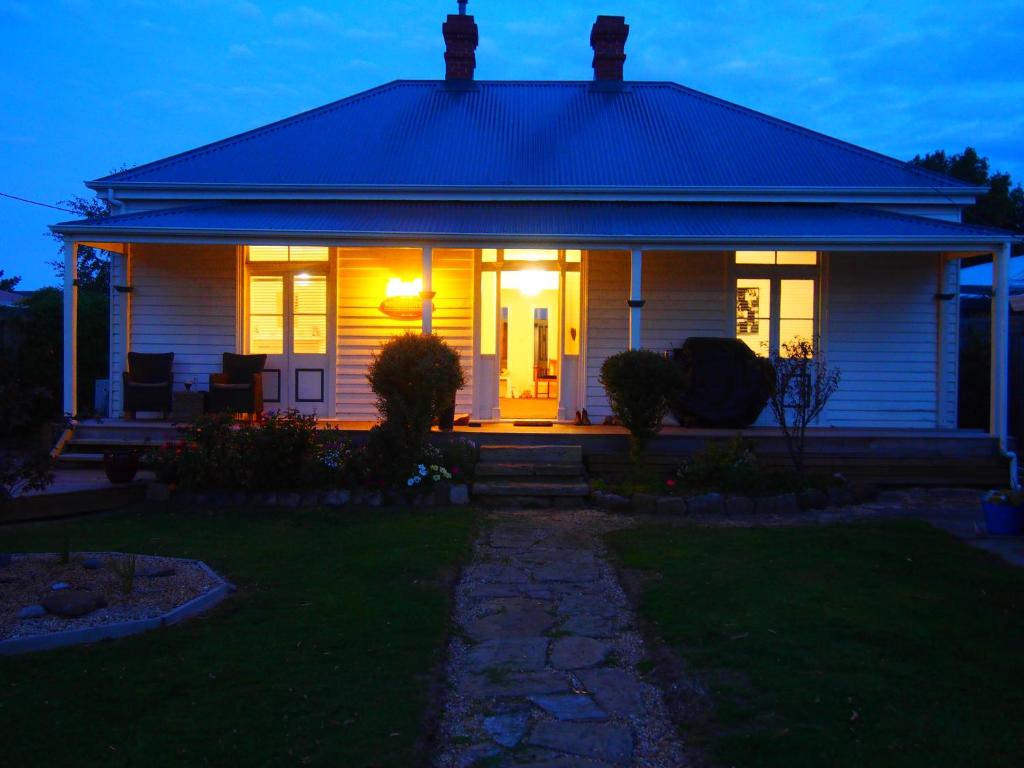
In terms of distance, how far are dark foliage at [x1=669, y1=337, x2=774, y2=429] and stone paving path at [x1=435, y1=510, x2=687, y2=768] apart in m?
4.60

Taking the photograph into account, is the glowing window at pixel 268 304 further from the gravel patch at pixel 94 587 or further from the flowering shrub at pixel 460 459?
the gravel patch at pixel 94 587

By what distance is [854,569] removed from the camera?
22.2ft

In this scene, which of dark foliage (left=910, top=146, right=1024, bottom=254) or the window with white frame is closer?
the window with white frame

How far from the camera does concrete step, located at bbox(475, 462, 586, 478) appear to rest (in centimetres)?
1020

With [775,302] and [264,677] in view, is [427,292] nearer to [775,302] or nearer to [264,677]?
[775,302]

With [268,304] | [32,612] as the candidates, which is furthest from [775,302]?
[32,612]

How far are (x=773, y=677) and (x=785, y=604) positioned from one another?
4.46 ft

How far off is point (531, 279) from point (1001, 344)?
607 cm

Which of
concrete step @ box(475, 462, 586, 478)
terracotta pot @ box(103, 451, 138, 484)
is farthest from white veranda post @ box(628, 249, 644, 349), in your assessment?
terracotta pot @ box(103, 451, 138, 484)

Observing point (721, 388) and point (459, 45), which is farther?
point (459, 45)

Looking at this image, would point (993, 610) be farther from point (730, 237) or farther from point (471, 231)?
point (471, 231)

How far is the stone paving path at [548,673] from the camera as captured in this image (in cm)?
390

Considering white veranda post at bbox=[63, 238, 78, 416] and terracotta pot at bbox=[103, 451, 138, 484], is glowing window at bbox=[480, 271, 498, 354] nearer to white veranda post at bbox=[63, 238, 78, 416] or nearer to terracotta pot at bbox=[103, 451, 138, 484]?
terracotta pot at bbox=[103, 451, 138, 484]

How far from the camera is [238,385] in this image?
12047 millimetres
